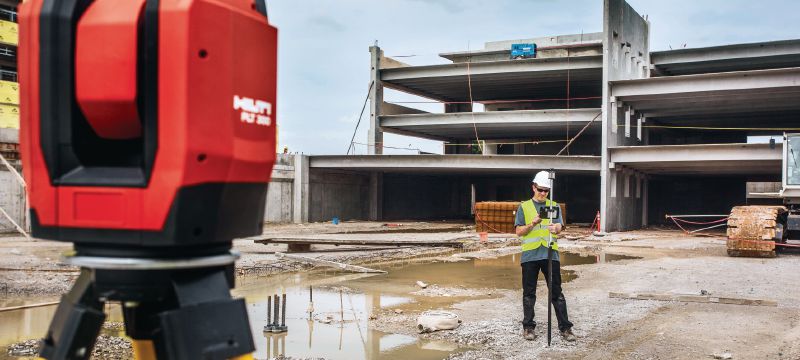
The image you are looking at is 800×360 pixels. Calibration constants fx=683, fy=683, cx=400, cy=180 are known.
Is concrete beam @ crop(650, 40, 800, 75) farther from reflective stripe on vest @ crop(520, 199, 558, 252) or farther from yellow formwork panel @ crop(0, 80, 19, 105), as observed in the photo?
yellow formwork panel @ crop(0, 80, 19, 105)

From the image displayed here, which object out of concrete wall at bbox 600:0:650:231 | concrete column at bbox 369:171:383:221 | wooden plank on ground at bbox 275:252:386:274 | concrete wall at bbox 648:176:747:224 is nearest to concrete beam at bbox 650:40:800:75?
concrete wall at bbox 600:0:650:231

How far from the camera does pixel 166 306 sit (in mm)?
2090

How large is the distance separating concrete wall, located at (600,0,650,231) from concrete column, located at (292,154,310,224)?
1374 cm

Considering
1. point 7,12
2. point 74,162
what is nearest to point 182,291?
point 74,162

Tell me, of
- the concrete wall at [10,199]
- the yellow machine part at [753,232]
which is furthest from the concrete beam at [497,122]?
the concrete wall at [10,199]

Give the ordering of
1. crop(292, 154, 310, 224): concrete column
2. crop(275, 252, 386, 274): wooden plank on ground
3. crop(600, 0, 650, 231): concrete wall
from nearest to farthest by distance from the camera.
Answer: crop(275, 252, 386, 274): wooden plank on ground < crop(600, 0, 650, 231): concrete wall < crop(292, 154, 310, 224): concrete column

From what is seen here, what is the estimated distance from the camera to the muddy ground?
22.8ft

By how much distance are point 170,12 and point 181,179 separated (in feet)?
1.49

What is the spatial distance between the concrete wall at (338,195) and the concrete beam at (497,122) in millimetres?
3532

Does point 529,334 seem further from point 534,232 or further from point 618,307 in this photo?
point 618,307

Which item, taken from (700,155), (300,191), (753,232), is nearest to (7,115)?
(300,191)

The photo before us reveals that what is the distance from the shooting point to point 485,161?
1182 inches

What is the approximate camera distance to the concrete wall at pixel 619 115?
27.1 meters

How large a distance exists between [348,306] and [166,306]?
24.6 ft
